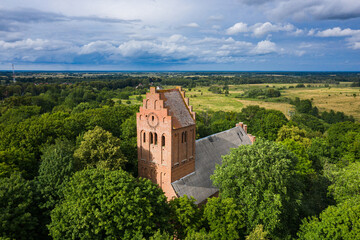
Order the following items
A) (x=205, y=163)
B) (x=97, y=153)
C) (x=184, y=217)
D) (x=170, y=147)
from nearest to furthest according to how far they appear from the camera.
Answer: (x=184, y=217), (x=170, y=147), (x=97, y=153), (x=205, y=163)

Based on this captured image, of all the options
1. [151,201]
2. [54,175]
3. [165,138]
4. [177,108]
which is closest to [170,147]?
[165,138]

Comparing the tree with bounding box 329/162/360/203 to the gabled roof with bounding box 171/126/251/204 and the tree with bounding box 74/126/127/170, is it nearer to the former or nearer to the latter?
the gabled roof with bounding box 171/126/251/204

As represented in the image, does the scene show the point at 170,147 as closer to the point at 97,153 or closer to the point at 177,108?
the point at 177,108

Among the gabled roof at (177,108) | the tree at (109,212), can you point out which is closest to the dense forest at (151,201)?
the tree at (109,212)

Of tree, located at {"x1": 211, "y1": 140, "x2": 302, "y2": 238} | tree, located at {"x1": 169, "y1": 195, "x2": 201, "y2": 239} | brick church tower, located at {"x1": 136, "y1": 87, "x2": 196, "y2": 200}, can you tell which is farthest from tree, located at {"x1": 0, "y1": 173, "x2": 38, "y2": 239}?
tree, located at {"x1": 211, "y1": 140, "x2": 302, "y2": 238}

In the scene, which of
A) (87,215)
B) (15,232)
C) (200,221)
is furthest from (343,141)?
(15,232)
